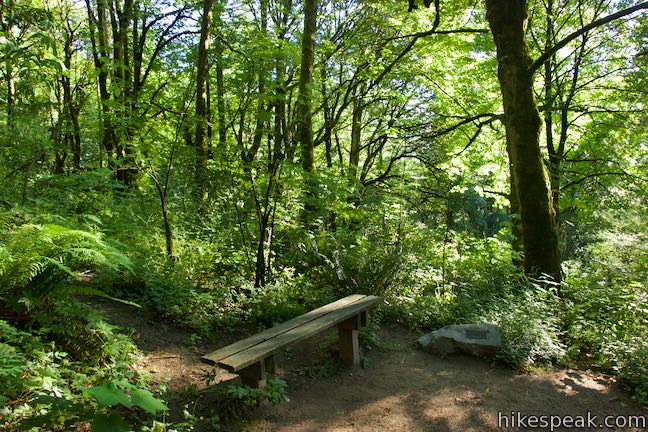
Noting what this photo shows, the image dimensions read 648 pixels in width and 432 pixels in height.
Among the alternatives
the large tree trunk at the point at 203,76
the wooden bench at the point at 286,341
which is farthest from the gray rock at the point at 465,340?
the large tree trunk at the point at 203,76

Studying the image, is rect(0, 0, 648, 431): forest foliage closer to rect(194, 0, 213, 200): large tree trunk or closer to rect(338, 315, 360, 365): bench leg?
rect(194, 0, 213, 200): large tree trunk

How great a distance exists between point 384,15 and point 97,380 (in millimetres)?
12658

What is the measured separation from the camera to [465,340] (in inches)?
205

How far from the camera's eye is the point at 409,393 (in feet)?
14.2

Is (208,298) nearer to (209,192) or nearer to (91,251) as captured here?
(91,251)

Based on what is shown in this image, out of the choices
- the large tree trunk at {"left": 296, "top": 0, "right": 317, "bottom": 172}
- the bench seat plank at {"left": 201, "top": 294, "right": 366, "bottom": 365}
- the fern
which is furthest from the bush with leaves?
the large tree trunk at {"left": 296, "top": 0, "right": 317, "bottom": 172}

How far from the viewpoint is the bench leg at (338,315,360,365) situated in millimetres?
4684

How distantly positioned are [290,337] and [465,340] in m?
2.61

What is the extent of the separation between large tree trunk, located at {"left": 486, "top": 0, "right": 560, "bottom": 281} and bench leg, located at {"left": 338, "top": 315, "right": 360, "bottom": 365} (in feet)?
12.3

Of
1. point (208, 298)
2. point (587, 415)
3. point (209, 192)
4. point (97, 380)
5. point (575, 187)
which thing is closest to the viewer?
point (97, 380)

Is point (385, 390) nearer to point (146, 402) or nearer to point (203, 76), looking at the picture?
point (146, 402)

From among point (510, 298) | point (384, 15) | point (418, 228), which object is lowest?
point (510, 298)

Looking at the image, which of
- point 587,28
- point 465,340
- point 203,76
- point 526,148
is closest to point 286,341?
point 465,340

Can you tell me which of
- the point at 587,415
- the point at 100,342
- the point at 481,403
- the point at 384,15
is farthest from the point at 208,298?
the point at 384,15
